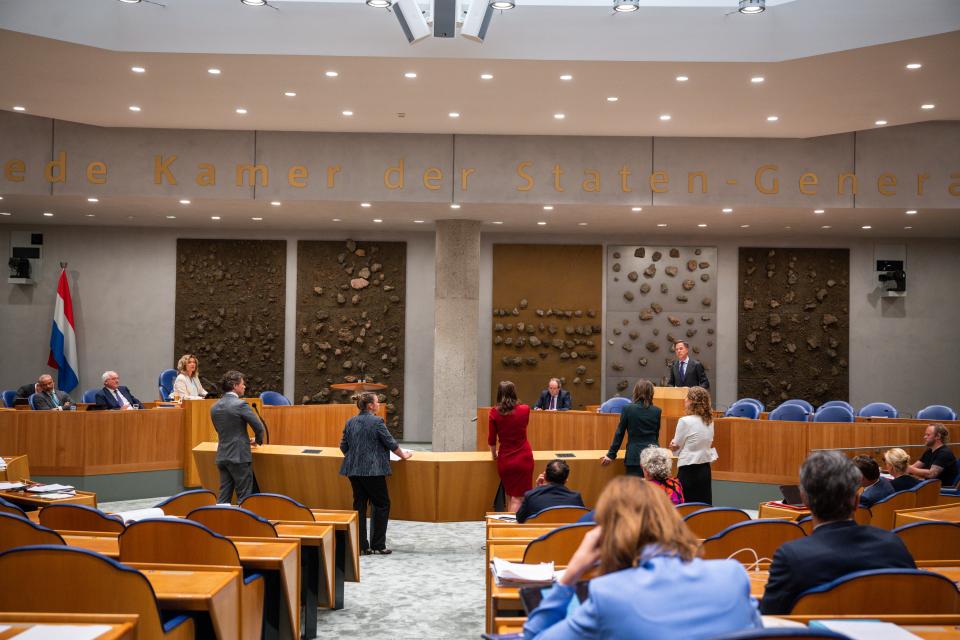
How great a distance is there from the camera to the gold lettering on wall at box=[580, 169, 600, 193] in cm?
1313

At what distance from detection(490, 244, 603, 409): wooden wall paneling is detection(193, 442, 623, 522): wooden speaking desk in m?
7.69

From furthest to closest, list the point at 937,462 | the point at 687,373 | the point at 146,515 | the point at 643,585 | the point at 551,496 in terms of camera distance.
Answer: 1. the point at 687,373
2. the point at 937,462
3. the point at 551,496
4. the point at 146,515
5. the point at 643,585

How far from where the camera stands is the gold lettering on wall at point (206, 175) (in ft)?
43.1

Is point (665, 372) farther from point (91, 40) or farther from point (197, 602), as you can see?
point (197, 602)

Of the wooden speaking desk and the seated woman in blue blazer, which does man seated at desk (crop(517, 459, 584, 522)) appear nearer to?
the wooden speaking desk

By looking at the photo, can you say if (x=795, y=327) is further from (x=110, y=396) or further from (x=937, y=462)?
(x=110, y=396)

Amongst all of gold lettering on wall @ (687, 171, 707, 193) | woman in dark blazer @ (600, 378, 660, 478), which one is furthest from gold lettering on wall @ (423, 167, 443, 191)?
woman in dark blazer @ (600, 378, 660, 478)

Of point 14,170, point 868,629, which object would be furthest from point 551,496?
point 14,170

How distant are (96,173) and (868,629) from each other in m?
12.8

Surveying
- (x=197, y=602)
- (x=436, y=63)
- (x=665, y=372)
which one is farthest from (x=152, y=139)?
(x=197, y=602)

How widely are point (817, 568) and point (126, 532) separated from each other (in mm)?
3125

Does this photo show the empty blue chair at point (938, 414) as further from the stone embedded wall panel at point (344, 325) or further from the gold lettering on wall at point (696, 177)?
the stone embedded wall panel at point (344, 325)

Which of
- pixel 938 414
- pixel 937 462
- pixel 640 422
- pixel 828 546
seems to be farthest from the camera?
pixel 938 414

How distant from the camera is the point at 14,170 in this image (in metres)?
12.9
